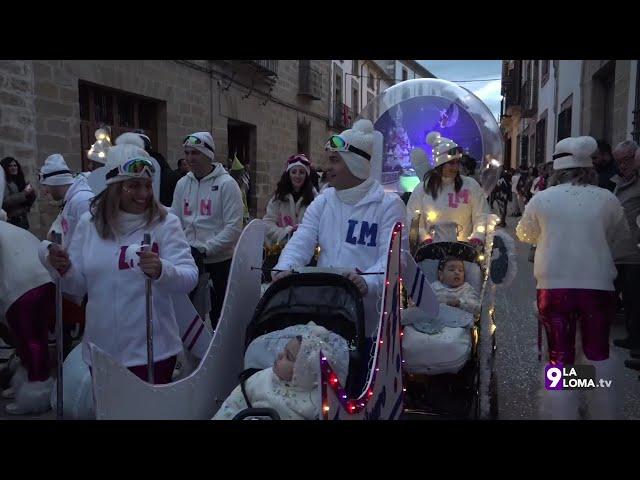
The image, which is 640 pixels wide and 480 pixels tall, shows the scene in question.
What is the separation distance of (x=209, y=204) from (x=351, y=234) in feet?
5.70

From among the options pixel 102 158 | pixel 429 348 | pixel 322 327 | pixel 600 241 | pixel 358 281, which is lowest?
pixel 429 348

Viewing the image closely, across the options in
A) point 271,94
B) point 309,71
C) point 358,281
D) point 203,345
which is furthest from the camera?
point 309,71

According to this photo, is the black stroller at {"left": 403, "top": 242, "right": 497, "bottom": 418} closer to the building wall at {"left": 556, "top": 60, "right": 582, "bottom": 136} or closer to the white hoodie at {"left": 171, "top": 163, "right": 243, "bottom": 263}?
the white hoodie at {"left": 171, "top": 163, "right": 243, "bottom": 263}

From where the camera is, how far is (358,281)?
2955 mm

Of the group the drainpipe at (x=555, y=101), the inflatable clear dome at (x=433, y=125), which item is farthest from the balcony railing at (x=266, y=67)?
the inflatable clear dome at (x=433, y=125)

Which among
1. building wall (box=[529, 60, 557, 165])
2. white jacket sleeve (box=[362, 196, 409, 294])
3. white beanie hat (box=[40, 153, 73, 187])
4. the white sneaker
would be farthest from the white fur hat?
building wall (box=[529, 60, 557, 165])

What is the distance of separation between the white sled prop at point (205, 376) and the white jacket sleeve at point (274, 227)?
1.94 meters

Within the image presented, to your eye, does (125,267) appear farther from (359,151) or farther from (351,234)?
(359,151)

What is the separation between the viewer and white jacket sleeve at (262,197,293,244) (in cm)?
548

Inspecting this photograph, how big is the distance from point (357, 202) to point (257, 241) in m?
0.64

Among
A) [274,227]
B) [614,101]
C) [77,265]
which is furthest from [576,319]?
[614,101]

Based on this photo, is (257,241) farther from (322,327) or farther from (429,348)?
(429,348)

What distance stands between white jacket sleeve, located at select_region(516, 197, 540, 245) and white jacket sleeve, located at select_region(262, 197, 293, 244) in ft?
7.71
